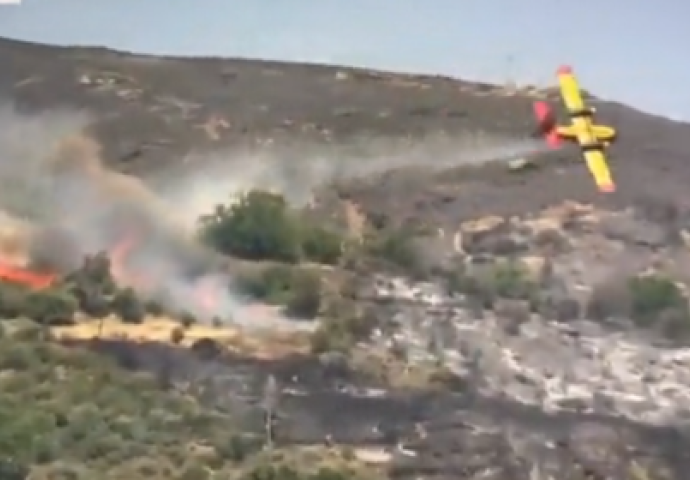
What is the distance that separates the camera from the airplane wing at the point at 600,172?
193 inches

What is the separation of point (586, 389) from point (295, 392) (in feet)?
3.33

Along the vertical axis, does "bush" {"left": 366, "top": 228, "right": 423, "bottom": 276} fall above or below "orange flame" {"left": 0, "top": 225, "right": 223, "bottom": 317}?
above

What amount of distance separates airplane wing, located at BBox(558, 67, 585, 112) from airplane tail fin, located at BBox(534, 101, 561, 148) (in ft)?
0.24

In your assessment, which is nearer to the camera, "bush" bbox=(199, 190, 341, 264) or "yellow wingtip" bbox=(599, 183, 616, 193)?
"bush" bbox=(199, 190, 341, 264)

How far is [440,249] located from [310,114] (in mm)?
694

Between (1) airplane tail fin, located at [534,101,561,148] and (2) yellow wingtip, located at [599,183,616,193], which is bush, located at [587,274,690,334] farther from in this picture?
(1) airplane tail fin, located at [534,101,561,148]

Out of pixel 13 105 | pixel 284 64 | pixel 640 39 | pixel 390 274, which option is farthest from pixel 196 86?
pixel 640 39

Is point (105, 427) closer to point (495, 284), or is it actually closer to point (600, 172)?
point (495, 284)

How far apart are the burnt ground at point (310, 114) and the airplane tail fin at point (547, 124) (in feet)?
0.14

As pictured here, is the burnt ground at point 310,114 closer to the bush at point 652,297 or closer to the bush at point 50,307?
the bush at point 652,297

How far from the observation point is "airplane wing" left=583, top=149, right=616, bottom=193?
4.91 metres

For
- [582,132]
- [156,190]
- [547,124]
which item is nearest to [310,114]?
[156,190]

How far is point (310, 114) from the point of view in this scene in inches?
197

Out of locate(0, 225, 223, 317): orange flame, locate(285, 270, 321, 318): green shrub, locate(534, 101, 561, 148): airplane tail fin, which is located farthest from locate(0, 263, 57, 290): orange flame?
locate(534, 101, 561, 148): airplane tail fin
